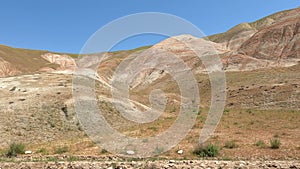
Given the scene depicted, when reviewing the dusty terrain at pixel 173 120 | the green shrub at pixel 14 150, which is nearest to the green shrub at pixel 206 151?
the dusty terrain at pixel 173 120

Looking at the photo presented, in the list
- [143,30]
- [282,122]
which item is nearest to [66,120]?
[143,30]

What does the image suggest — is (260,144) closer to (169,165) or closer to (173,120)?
(169,165)

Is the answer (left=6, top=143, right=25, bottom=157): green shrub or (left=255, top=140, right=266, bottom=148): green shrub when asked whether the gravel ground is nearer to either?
(left=255, top=140, right=266, bottom=148): green shrub

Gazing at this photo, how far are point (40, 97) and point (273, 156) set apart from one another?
98.2ft

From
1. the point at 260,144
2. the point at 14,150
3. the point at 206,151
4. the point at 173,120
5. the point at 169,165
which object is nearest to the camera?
the point at 169,165

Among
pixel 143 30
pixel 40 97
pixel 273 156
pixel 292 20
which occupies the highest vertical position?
pixel 292 20

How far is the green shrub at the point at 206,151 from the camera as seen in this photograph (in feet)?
60.8

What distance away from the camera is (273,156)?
17922mm

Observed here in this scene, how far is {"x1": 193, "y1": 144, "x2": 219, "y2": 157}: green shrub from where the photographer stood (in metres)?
18.5

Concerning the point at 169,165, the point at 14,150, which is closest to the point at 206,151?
the point at 169,165

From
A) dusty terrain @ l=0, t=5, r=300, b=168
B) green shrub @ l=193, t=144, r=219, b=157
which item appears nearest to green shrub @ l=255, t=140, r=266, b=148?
dusty terrain @ l=0, t=5, r=300, b=168

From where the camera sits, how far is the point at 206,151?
1883 cm

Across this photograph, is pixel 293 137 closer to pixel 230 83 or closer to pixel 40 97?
pixel 40 97

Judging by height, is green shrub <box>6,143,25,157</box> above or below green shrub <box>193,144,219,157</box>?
below
